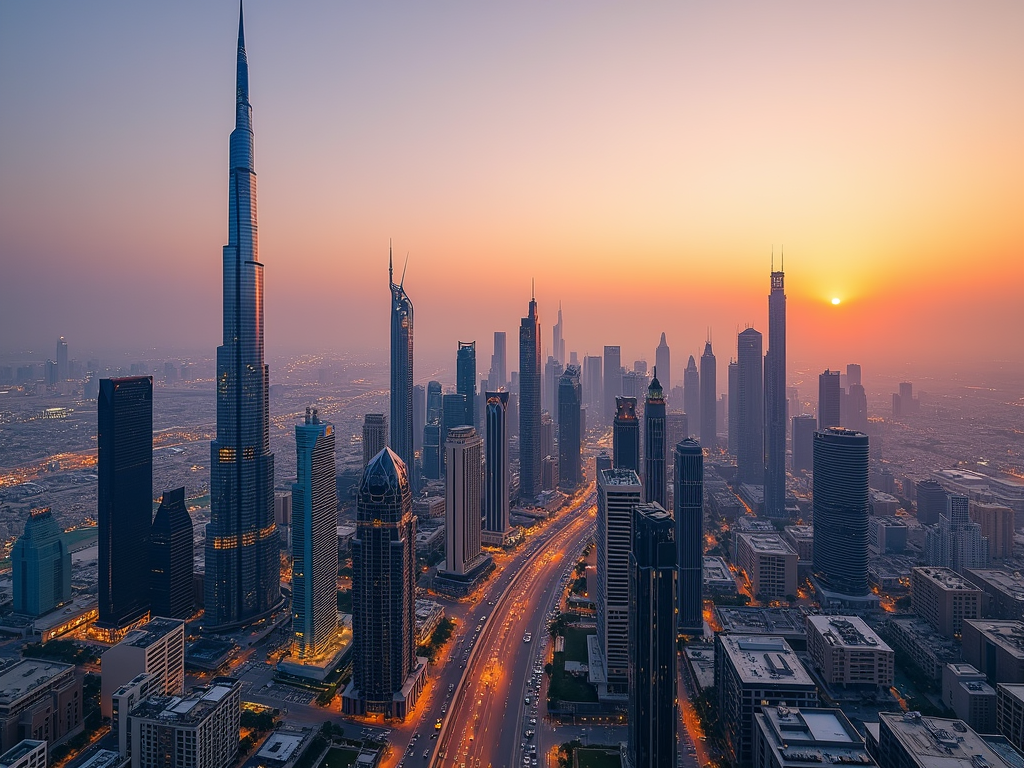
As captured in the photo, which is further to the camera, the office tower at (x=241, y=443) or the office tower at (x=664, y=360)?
the office tower at (x=664, y=360)

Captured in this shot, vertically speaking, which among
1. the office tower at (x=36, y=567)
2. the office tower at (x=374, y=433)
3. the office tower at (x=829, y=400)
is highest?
the office tower at (x=829, y=400)

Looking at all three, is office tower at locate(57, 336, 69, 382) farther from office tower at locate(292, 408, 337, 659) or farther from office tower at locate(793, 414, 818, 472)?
office tower at locate(793, 414, 818, 472)

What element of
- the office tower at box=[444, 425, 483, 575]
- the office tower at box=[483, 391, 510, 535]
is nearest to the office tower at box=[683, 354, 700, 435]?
the office tower at box=[483, 391, 510, 535]

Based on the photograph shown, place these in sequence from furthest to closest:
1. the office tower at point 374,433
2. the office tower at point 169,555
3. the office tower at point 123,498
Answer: the office tower at point 374,433 → the office tower at point 169,555 → the office tower at point 123,498

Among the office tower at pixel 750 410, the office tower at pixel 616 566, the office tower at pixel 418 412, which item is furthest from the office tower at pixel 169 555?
the office tower at pixel 750 410

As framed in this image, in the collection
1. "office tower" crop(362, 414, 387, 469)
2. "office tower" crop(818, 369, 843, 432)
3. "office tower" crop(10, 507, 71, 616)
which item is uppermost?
"office tower" crop(818, 369, 843, 432)

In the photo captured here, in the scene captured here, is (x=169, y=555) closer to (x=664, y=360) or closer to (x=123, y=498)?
(x=123, y=498)

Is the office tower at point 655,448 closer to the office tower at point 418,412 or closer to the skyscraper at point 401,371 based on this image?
the skyscraper at point 401,371

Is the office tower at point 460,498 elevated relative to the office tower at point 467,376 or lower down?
lower down
